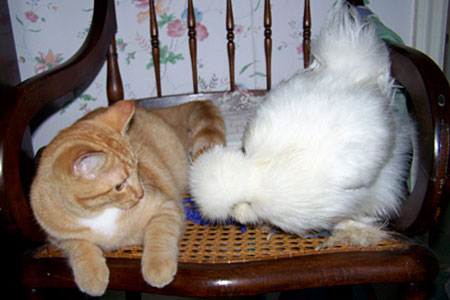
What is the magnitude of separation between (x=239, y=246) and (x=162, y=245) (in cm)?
14

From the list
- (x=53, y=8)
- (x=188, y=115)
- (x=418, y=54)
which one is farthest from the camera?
(x=53, y=8)

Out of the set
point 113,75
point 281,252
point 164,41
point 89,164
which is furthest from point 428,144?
point 164,41

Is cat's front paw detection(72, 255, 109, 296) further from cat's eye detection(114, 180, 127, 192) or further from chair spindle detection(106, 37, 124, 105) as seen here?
chair spindle detection(106, 37, 124, 105)

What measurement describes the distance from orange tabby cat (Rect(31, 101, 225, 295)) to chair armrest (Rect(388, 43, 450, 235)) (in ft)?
1.34

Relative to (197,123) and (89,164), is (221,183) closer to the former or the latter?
(89,164)

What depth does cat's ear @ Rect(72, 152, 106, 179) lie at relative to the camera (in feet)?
2.06

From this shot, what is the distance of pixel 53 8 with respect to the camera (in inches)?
52.1

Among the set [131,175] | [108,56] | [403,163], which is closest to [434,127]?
[403,163]

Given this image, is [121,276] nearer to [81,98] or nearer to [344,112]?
[344,112]

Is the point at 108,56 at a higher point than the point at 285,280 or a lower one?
higher

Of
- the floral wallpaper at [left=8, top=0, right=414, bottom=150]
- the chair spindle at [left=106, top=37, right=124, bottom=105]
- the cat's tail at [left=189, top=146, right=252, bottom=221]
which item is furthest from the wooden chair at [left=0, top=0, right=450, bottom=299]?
the floral wallpaper at [left=8, top=0, right=414, bottom=150]

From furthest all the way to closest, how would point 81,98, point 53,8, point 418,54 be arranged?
1. point 81,98
2. point 53,8
3. point 418,54

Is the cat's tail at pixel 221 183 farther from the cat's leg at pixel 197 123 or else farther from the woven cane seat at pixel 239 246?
A: the cat's leg at pixel 197 123

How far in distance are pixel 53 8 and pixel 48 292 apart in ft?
3.45
